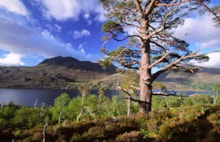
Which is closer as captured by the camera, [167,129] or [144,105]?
[167,129]

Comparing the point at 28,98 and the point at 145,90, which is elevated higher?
the point at 145,90

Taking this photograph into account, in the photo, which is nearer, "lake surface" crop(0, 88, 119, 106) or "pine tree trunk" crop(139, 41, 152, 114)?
"pine tree trunk" crop(139, 41, 152, 114)

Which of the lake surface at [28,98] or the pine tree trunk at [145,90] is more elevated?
the pine tree trunk at [145,90]

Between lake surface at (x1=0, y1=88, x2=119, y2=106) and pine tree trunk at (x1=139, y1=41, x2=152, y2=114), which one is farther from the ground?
pine tree trunk at (x1=139, y1=41, x2=152, y2=114)

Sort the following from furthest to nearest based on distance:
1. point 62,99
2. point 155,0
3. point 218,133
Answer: point 62,99, point 155,0, point 218,133

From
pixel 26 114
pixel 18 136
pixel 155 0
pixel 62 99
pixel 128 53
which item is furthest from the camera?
pixel 62 99

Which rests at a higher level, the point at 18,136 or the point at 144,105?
the point at 144,105

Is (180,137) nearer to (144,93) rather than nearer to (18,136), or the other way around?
(144,93)

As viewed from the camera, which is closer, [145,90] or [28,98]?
[145,90]

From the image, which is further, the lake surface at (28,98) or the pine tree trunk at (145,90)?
the lake surface at (28,98)

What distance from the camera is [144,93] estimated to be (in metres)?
7.04

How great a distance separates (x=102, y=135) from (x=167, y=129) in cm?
176

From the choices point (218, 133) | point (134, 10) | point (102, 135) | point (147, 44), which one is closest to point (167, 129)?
point (218, 133)

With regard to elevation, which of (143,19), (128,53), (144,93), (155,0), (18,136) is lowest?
(18,136)
